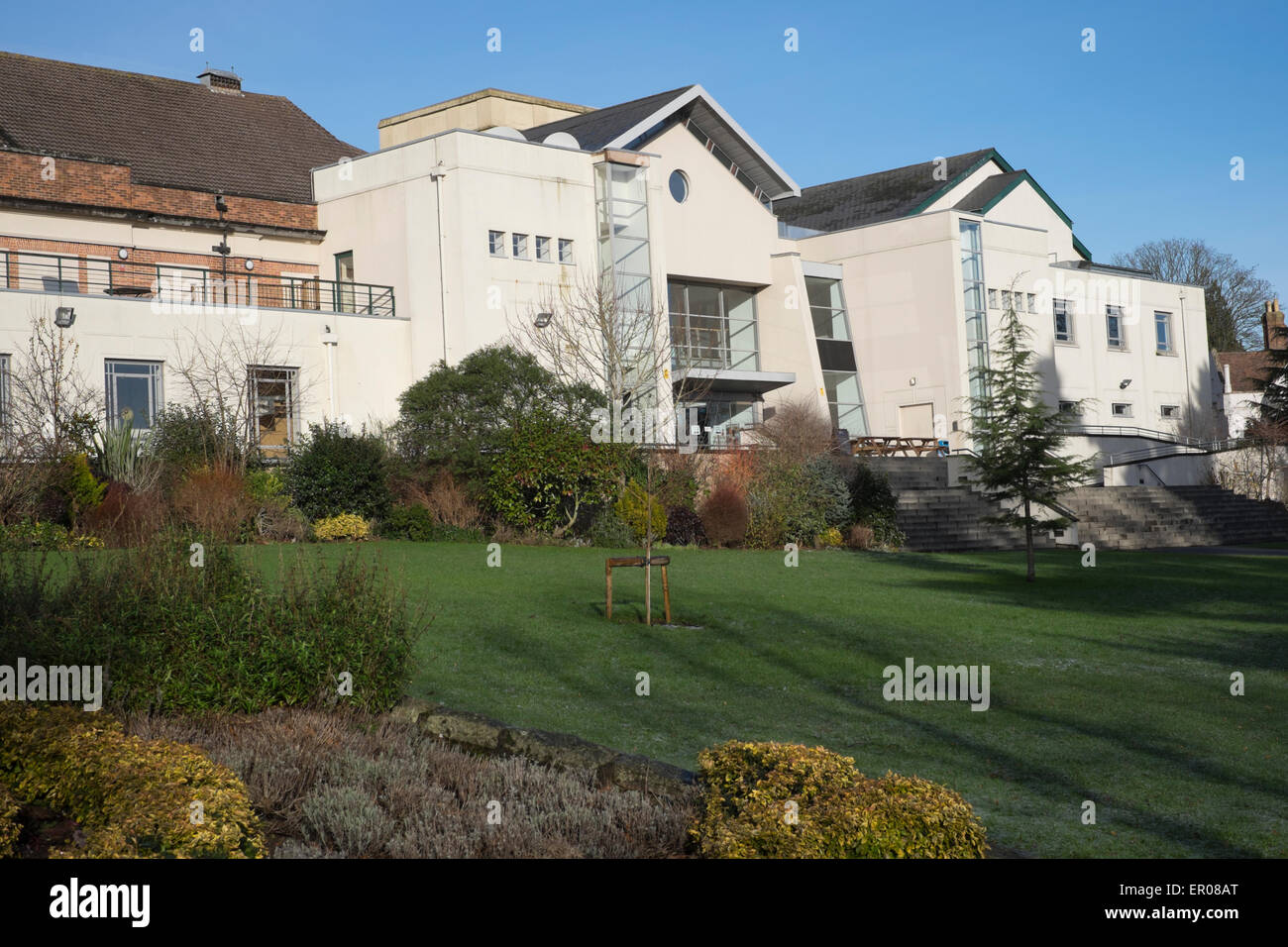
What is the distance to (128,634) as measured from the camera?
8.83m

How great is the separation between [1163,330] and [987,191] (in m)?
10.7

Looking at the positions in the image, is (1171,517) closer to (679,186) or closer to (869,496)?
(869,496)

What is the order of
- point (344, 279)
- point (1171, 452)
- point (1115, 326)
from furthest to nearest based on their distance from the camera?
point (1115, 326) < point (1171, 452) < point (344, 279)

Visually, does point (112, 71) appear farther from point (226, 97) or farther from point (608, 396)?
point (608, 396)

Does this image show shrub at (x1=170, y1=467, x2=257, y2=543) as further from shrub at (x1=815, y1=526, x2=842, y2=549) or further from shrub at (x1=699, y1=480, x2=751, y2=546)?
shrub at (x1=815, y1=526, x2=842, y2=549)

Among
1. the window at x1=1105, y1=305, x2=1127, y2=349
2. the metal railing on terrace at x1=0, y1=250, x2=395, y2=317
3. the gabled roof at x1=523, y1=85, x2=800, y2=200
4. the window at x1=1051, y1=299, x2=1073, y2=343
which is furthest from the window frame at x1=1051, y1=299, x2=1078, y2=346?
the metal railing on terrace at x1=0, y1=250, x2=395, y2=317

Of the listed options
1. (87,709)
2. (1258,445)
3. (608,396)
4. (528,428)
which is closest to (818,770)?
(87,709)

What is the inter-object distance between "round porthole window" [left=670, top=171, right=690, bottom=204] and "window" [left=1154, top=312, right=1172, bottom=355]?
23.4m

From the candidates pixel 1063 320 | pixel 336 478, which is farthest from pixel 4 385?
pixel 1063 320

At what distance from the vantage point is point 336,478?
24.8m

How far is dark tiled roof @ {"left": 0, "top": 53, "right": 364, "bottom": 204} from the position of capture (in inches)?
1296

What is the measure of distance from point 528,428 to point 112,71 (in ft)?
64.8

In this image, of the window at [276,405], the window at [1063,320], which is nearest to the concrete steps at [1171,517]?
the window at [1063,320]

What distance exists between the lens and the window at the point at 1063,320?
47.4 metres
